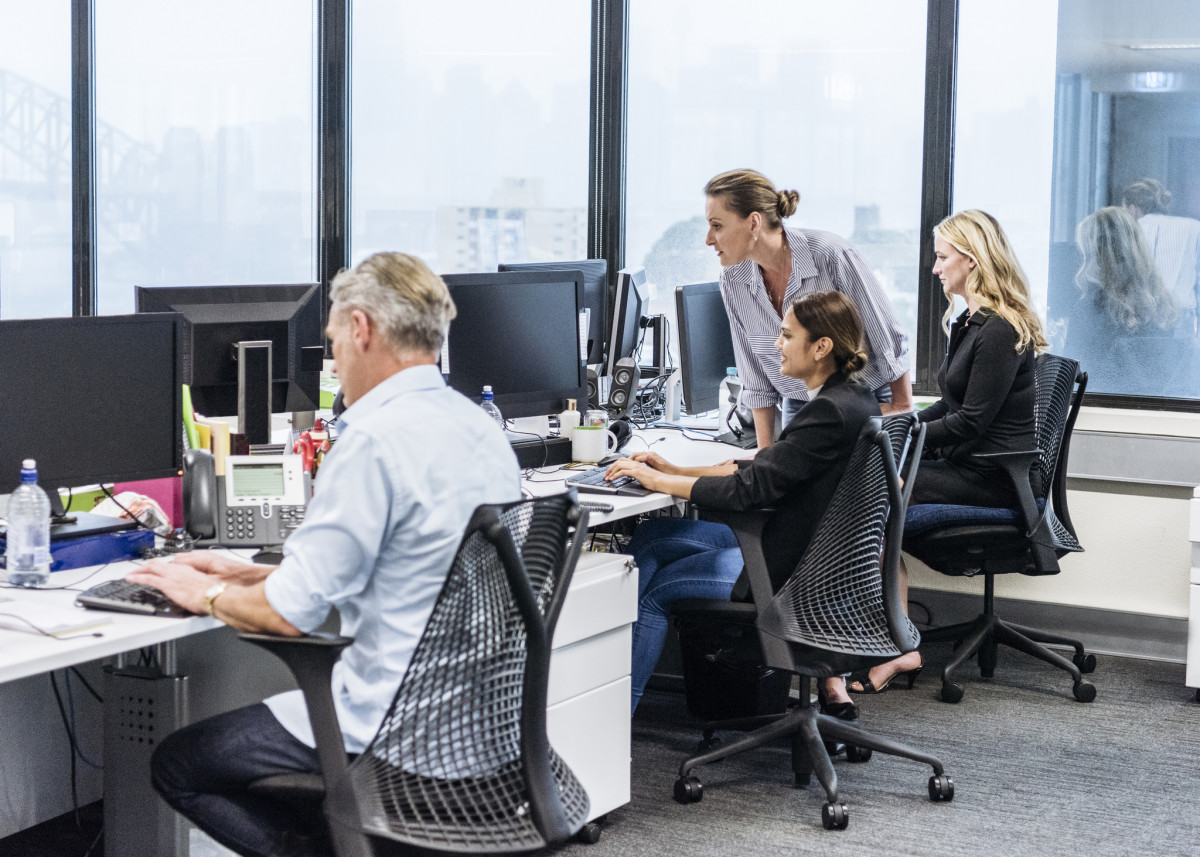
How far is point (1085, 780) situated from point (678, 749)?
988mm

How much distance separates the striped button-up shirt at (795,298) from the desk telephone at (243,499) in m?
1.45

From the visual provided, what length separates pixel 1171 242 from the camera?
13.8 feet

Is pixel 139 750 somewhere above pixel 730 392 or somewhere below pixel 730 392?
below

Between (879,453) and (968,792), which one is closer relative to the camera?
(879,453)

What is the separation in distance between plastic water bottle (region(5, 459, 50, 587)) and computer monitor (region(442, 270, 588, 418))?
1.18 meters

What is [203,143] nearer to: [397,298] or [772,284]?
[772,284]

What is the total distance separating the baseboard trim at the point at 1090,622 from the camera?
165 inches

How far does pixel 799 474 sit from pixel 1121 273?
213 cm

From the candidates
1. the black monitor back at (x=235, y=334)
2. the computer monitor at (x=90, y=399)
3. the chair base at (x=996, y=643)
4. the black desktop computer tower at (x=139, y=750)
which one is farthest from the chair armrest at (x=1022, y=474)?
the black desktop computer tower at (x=139, y=750)

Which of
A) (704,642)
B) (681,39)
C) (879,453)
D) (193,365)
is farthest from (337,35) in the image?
(879,453)

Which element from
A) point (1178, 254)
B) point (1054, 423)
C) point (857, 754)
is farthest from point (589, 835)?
point (1178, 254)

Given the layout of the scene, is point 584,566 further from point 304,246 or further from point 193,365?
point 304,246

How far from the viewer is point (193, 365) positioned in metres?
3.06

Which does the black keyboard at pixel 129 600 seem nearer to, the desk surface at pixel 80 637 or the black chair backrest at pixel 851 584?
the desk surface at pixel 80 637
